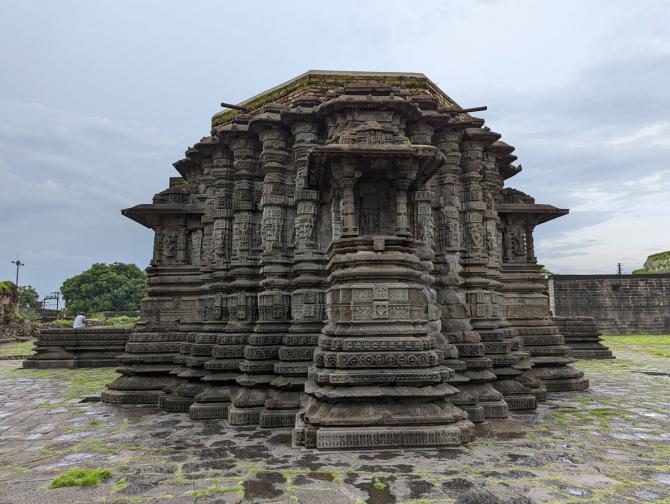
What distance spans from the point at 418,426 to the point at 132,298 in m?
58.5

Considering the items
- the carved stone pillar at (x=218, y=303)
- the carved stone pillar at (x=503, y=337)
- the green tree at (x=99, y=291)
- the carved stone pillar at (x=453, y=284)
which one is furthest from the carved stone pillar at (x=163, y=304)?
the green tree at (x=99, y=291)

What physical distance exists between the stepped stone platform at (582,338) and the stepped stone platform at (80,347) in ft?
54.5

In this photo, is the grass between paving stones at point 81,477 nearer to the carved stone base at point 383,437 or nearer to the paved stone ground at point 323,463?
the paved stone ground at point 323,463

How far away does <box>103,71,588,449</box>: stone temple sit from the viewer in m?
6.28

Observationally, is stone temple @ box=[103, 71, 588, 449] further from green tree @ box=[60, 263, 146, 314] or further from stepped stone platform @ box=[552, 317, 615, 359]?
green tree @ box=[60, 263, 146, 314]

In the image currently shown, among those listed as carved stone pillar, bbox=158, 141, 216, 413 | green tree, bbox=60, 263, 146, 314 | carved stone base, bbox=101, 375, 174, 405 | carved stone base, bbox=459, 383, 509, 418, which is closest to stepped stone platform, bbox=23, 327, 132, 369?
carved stone base, bbox=101, 375, 174, 405

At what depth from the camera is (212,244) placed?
10117mm

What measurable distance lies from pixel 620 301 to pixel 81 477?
32.4 m

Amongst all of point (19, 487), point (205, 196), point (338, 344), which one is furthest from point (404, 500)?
point (205, 196)

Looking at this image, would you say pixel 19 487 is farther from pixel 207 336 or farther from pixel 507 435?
pixel 507 435

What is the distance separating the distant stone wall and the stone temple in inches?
814

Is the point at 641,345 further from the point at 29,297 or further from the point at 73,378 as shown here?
the point at 29,297

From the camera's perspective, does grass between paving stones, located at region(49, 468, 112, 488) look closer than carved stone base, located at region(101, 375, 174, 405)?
Yes

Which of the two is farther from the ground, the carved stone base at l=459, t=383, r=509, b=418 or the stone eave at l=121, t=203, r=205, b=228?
the stone eave at l=121, t=203, r=205, b=228
